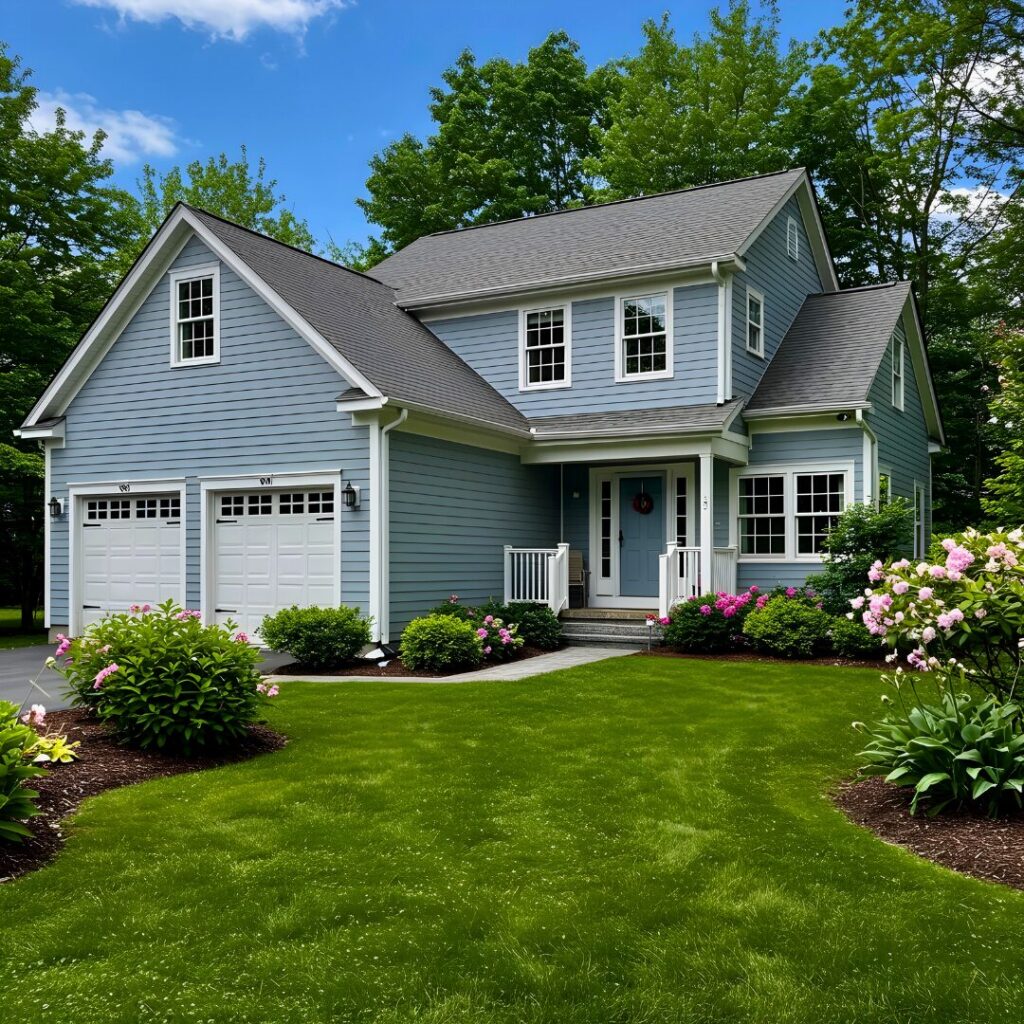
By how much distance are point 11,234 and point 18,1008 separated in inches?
911

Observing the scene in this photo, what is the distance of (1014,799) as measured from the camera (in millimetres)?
5008

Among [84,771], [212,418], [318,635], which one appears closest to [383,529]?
[318,635]

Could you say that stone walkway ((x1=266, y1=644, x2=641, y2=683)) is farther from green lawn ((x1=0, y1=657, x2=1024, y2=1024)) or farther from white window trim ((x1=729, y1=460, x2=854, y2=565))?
green lawn ((x1=0, y1=657, x2=1024, y2=1024))

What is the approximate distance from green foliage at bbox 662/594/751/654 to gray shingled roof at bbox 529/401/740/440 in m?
2.51

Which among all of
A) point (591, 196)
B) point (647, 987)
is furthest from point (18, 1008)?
point (591, 196)

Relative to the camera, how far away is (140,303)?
14430 mm

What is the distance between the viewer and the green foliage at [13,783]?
4.47 meters

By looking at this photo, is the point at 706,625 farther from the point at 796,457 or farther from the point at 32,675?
the point at 32,675

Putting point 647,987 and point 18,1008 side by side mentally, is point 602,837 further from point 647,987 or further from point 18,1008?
point 18,1008

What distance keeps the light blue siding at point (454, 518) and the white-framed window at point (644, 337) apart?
2346mm

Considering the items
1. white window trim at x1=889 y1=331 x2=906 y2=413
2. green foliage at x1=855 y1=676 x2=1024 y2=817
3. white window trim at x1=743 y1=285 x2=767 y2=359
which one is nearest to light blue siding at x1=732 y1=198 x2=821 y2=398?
white window trim at x1=743 y1=285 x2=767 y2=359

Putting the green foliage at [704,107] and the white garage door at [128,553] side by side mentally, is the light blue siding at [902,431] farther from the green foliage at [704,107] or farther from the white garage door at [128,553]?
the white garage door at [128,553]

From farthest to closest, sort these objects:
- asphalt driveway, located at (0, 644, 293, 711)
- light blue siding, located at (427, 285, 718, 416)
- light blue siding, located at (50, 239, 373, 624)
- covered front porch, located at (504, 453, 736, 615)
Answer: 1. light blue siding, located at (427, 285, 718, 416)
2. covered front porch, located at (504, 453, 736, 615)
3. light blue siding, located at (50, 239, 373, 624)
4. asphalt driveway, located at (0, 644, 293, 711)

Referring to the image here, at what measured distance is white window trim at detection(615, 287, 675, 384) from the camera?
14.8 metres
